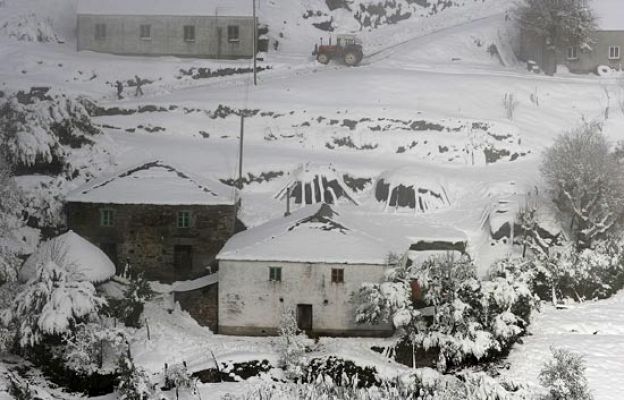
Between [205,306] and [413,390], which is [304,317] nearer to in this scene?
[205,306]

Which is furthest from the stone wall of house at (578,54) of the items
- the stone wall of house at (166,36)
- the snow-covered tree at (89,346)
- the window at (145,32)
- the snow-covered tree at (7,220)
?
the snow-covered tree at (89,346)

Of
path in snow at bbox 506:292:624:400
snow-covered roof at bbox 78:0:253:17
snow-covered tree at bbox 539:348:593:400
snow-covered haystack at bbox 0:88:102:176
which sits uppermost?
snow-covered roof at bbox 78:0:253:17

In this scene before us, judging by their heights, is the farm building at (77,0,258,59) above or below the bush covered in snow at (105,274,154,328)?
above

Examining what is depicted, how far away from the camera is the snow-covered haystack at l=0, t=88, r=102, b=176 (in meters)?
26.9

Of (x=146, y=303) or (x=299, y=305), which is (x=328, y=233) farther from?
(x=146, y=303)

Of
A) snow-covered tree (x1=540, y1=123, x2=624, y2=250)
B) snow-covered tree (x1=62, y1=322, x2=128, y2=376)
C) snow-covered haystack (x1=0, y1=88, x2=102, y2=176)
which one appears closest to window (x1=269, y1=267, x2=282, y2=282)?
snow-covered tree (x1=62, y1=322, x2=128, y2=376)

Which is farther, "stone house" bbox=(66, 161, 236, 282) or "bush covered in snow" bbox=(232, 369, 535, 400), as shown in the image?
"stone house" bbox=(66, 161, 236, 282)

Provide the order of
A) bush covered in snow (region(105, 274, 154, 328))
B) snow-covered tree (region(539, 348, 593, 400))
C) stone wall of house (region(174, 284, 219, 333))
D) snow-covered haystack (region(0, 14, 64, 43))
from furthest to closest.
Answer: snow-covered haystack (region(0, 14, 64, 43)) → stone wall of house (region(174, 284, 219, 333)) → bush covered in snow (region(105, 274, 154, 328)) → snow-covered tree (region(539, 348, 593, 400))

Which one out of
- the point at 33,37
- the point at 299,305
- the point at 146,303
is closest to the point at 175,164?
the point at 146,303

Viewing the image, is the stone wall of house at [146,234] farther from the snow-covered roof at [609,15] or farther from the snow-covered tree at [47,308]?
the snow-covered roof at [609,15]

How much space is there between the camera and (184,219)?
26250 mm

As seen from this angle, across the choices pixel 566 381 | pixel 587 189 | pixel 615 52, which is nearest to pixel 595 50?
pixel 615 52

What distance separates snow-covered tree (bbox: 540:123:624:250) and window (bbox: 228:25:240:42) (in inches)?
684

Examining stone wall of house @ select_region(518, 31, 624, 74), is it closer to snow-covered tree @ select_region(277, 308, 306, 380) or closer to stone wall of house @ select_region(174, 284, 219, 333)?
snow-covered tree @ select_region(277, 308, 306, 380)
